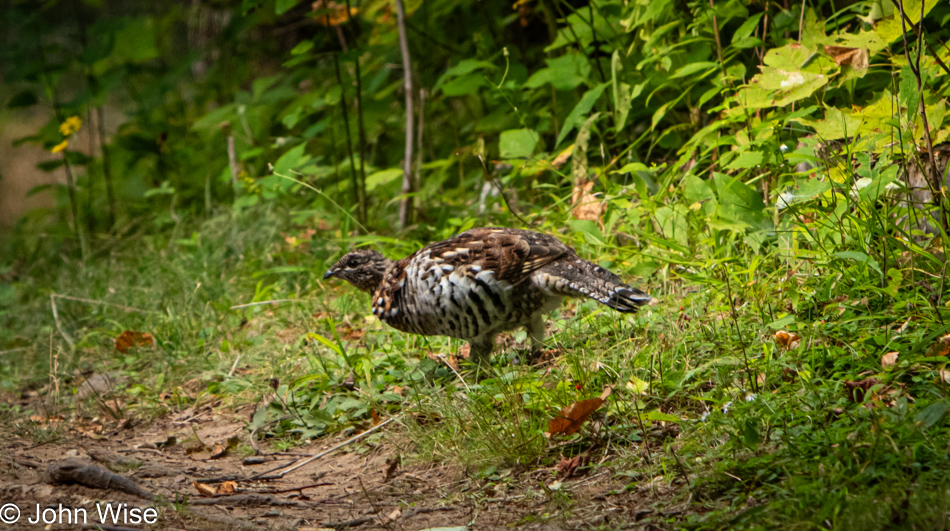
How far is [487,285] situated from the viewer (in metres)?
3.83

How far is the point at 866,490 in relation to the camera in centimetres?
225

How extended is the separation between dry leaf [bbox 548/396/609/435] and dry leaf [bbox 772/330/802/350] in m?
0.88

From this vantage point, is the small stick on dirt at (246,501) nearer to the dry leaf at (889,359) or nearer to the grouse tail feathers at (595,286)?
the grouse tail feathers at (595,286)

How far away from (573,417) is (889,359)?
125cm

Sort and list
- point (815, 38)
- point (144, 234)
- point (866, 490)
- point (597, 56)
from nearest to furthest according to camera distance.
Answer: point (866, 490), point (815, 38), point (597, 56), point (144, 234)

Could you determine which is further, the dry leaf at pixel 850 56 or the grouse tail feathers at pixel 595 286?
the dry leaf at pixel 850 56

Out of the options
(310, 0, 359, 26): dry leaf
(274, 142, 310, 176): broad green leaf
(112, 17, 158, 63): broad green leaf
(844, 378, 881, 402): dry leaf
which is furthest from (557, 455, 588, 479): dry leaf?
(112, 17, 158, 63): broad green leaf

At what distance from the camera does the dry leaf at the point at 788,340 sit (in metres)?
3.28

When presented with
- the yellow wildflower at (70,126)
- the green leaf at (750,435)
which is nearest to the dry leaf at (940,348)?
the green leaf at (750,435)

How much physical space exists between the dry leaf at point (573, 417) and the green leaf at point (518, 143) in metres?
2.76

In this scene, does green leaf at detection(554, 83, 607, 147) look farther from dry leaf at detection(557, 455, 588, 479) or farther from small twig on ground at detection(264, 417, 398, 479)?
dry leaf at detection(557, 455, 588, 479)

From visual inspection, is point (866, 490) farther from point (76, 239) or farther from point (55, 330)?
point (76, 239)

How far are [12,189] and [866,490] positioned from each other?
13938mm

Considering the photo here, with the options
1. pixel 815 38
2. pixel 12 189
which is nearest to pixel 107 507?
pixel 815 38
